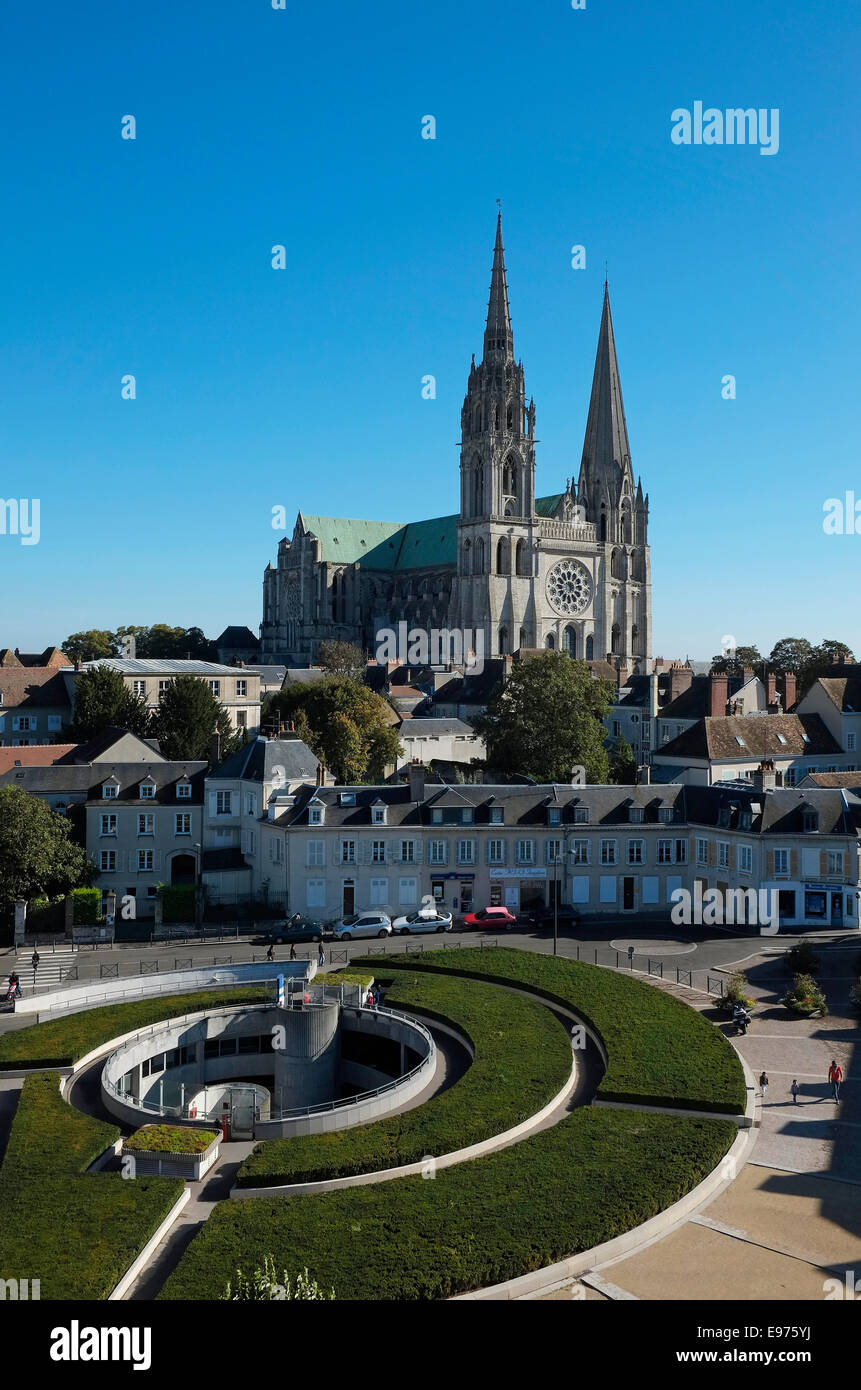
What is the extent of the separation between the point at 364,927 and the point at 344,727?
20922 mm

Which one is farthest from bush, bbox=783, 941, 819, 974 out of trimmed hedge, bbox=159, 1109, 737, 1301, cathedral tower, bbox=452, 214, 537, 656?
cathedral tower, bbox=452, 214, 537, 656

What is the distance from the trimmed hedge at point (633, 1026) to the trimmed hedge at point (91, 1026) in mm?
6544

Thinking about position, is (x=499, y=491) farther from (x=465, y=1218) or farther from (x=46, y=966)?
(x=465, y=1218)

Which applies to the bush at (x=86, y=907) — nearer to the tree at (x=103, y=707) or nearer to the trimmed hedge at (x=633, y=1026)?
the trimmed hedge at (x=633, y=1026)

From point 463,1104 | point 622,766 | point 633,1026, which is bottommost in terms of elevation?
point 463,1104

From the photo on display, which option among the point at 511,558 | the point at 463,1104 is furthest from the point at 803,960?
the point at 511,558

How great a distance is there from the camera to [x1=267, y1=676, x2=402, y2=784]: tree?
67.3 m

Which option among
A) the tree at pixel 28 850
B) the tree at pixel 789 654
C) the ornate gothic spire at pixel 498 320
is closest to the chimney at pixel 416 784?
the tree at pixel 28 850

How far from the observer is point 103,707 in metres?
74.4

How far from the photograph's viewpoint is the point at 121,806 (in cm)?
5456
